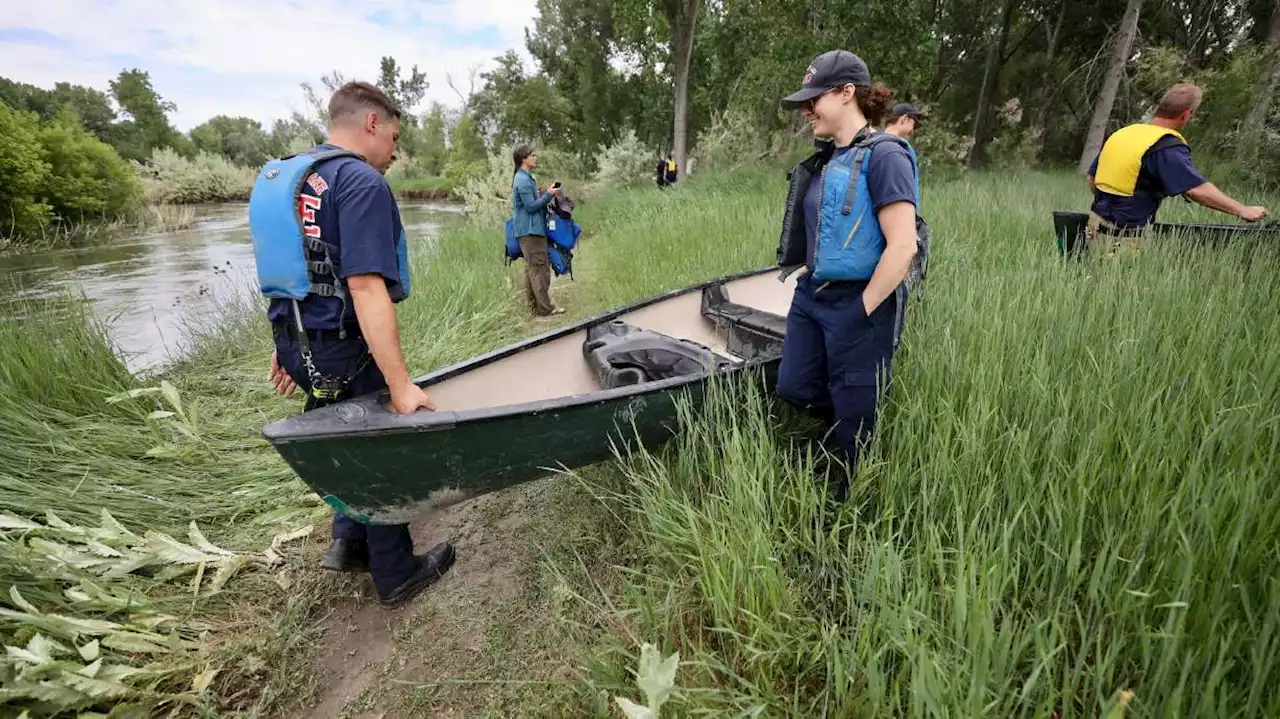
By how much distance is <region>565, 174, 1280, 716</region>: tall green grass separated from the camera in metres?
1.26

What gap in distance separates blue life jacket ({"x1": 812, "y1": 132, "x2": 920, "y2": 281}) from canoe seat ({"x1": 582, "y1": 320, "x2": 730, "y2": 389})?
1024 millimetres

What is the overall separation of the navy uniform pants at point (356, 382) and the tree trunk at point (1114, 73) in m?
13.7

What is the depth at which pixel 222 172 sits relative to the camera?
30688mm

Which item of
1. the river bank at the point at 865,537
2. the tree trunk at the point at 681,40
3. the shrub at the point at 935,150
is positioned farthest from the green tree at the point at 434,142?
the river bank at the point at 865,537

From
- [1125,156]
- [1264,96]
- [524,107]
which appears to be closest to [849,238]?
[1125,156]

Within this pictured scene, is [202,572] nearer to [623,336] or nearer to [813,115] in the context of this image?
[623,336]

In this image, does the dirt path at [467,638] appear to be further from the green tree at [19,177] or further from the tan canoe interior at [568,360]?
the green tree at [19,177]

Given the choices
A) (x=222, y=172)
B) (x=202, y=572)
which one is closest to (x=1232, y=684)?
(x=202, y=572)

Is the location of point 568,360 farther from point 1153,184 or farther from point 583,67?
point 583,67

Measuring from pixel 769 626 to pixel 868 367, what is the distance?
113 cm

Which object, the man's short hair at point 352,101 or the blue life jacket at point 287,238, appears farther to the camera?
the man's short hair at point 352,101

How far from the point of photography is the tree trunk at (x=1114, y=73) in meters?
10.6

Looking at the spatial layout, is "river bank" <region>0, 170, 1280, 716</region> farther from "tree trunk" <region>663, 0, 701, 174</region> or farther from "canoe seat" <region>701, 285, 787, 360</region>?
"tree trunk" <region>663, 0, 701, 174</region>

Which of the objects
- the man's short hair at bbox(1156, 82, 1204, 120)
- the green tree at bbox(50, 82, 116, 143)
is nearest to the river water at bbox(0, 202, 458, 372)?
the man's short hair at bbox(1156, 82, 1204, 120)
